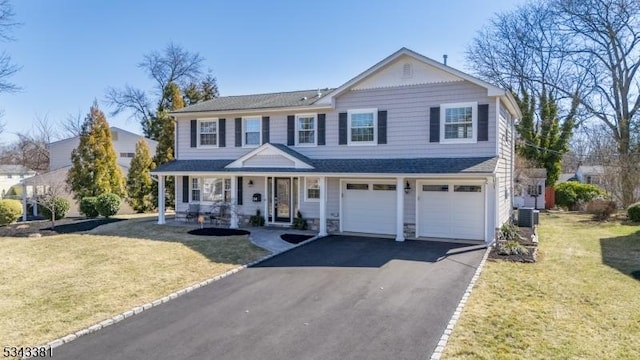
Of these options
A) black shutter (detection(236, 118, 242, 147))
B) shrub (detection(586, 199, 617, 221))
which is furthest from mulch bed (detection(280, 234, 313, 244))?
shrub (detection(586, 199, 617, 221))

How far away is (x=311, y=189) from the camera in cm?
1600

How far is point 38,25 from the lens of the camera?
1917 cm

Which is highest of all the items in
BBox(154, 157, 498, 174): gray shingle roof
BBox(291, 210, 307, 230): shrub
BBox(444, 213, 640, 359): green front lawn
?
BBox(154, 157, 498, 174): gray shingle roof

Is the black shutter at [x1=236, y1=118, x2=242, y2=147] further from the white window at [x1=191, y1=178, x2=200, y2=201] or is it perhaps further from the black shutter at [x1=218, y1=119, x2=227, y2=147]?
the white window at [x1=191, y1=178, x2=200, y2=201]

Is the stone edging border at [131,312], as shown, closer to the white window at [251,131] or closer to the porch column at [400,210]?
the porch column at [400,210]

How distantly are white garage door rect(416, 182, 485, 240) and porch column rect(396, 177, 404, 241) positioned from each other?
2.99 feet

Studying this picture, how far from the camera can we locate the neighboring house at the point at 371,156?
13.4 metres

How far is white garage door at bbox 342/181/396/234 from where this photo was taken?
14.7 metres

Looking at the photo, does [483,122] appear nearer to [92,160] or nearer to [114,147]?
[92,160]

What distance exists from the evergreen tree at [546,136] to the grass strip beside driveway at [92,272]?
23288 millimetres

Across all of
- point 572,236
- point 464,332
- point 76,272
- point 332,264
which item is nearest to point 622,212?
point 572,236

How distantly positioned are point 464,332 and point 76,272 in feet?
28.2

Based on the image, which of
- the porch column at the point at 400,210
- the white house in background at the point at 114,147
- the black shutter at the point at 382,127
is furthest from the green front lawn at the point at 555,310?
the white house in background at the point at 114,147

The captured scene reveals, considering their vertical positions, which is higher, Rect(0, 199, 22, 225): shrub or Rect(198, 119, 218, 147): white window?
Rect(198, 119, 218, 147): white window
